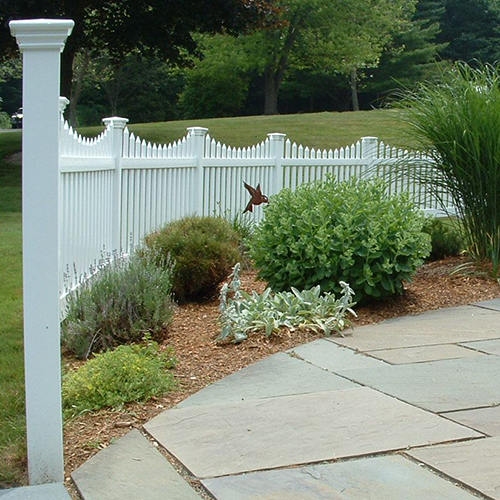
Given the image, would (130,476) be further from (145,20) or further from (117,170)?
(145,20)

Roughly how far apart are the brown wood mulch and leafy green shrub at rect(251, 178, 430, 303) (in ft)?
1.30

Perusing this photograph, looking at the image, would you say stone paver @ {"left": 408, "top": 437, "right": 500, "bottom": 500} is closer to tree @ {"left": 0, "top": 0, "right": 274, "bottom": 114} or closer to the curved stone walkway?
the curved stone walkway

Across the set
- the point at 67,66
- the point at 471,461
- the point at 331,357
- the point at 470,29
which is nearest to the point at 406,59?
the point at 470,29

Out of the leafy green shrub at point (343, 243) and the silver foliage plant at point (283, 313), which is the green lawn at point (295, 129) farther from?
the silver foliage plant at point (283, 313)

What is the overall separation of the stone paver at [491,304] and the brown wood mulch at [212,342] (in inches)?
4.8

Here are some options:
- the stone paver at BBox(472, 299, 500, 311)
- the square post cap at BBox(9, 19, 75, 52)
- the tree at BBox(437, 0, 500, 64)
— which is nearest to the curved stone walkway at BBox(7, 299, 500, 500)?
the stone paver at BBox(472, 299, 500, 311)

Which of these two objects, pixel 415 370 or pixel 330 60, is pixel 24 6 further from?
pixel 330 60

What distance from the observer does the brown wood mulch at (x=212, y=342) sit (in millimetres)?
4289

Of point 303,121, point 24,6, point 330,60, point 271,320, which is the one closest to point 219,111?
point 330,60

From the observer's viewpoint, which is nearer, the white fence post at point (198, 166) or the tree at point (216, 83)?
the white fence post at point (198, 166)

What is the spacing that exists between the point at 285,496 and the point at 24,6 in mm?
16917

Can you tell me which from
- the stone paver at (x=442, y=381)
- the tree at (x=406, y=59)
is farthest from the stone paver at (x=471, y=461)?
the tree at (x=406, y=59)

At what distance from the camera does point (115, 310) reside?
20.8 feet

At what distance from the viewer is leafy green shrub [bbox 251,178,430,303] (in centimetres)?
707
